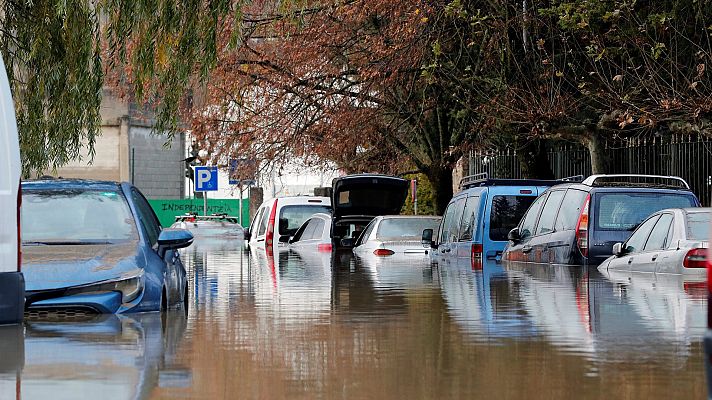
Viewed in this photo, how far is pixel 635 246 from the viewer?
20359 mm

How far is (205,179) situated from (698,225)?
33.2 m

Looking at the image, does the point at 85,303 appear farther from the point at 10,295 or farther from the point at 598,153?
the point at 598,153

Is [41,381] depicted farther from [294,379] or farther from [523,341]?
[523,341]

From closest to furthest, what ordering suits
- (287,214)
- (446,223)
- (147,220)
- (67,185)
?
(147,220), (67,185), (446,223), (287,214)

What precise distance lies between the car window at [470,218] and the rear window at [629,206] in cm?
454

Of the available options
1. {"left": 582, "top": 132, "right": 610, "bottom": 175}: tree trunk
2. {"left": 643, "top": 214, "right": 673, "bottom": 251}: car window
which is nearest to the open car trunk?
{"left": 582, "top": 132, "right": 610, "bottom": 175}: tree trunk

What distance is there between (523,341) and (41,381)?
3722 millimetres

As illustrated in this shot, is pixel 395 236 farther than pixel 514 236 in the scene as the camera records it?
Yes

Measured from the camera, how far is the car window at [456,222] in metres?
28.0

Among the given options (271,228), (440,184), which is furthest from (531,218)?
(440,184)

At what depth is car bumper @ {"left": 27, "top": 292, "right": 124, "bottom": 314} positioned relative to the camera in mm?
13555

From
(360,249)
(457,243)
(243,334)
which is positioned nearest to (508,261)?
(457,243)

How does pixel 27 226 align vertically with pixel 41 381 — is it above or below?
above

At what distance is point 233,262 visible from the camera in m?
31.3
